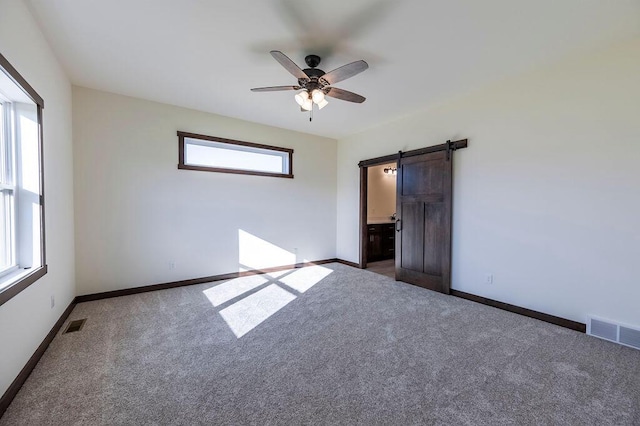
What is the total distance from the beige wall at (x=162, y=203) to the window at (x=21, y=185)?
1.38 meters

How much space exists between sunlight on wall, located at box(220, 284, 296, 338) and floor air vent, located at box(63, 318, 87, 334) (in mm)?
1374

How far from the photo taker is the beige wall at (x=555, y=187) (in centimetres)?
248

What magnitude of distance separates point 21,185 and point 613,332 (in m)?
5.33

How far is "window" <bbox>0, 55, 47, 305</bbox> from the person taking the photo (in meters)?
2.00

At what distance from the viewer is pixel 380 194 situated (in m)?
6.66

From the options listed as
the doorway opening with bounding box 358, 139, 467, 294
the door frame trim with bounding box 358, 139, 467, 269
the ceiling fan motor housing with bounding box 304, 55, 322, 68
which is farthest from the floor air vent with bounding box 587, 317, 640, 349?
the ceiling fan motor housing with bounding box 304, 55, 322, 68

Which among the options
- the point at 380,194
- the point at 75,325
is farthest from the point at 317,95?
the point at 380,194

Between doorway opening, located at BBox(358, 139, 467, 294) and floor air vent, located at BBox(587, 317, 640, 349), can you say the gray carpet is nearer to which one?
floor air vent, located at BBox(587, 317, 640, 349)

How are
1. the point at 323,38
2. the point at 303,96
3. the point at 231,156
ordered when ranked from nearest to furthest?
the point at 323,38, the point at 303,96, the point at 231,156

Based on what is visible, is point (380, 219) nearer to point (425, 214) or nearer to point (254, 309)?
point (425, 214)

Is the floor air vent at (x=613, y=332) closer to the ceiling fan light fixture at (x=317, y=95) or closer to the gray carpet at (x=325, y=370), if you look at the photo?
the gray carpet at (x=325, y=370)

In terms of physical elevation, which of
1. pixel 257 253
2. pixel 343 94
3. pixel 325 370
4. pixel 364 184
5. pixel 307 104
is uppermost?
pixel 343 94

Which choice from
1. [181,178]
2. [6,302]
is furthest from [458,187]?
[6,302]

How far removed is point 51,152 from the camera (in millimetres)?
2594
